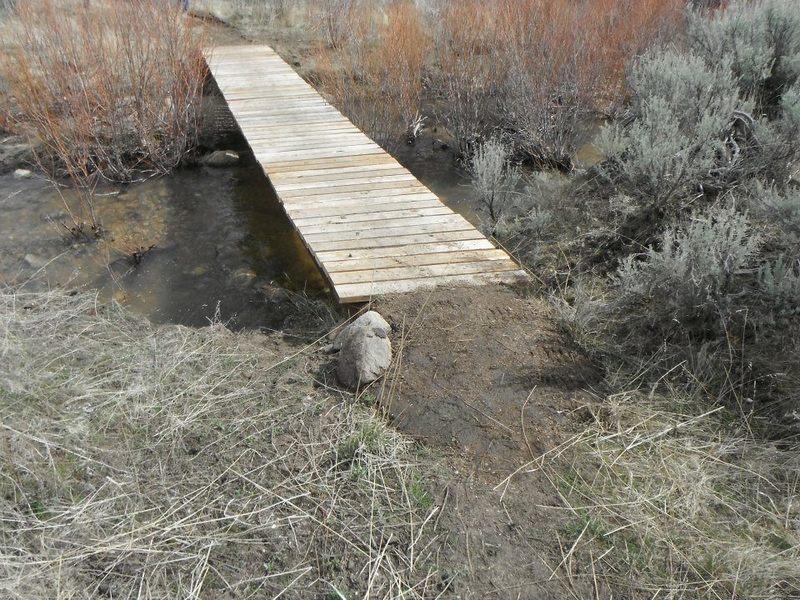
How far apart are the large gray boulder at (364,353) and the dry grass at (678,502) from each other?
2.82 ft

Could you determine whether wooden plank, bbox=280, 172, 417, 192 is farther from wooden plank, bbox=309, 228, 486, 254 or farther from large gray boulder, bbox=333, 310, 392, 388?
large gray boulder, bbox=333, 310, 392, 388

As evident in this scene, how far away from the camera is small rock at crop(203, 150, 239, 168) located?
7.15 m

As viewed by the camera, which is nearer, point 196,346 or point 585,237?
point 196,346

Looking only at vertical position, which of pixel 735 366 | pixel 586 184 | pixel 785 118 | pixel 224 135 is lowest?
pixel 224 135

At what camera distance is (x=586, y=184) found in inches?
206

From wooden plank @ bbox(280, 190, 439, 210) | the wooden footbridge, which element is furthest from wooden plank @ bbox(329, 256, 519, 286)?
wooden plank @ bbox(280, 190, 439, 210)

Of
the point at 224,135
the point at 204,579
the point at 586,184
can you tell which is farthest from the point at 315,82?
the point at 204,579

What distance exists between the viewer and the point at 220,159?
7.16 meters

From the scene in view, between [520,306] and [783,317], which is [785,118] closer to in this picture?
[783,317]

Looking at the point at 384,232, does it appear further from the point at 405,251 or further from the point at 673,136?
the point at 673,136

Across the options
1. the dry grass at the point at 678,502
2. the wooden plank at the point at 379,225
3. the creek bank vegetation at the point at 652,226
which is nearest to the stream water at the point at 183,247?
the wooden plank at the point at 379,225

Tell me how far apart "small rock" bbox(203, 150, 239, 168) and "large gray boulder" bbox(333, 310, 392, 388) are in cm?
465

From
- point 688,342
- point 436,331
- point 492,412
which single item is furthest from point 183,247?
point 688,342

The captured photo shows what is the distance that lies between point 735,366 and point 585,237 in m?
1.71
